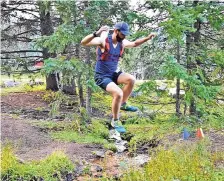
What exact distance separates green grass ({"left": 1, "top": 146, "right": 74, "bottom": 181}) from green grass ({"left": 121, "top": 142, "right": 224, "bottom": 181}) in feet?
3.42

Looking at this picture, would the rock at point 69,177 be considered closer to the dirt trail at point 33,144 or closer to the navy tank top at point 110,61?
the dirt trail at point 33,144

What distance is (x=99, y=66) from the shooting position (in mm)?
5496

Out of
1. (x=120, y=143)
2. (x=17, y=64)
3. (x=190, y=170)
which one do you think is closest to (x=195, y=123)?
(x=120, y=143)

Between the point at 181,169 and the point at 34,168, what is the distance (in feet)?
7.26

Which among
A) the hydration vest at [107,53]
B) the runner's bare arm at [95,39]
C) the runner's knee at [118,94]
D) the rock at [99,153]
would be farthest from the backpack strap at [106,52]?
the rock at [99,153]

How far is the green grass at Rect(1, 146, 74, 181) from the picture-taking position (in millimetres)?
5461

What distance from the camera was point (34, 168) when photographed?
5.70 metres

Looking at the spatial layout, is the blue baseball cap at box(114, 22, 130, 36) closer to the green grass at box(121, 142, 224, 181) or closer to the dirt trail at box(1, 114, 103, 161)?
the green grass at box(121, 142, 224, 181)

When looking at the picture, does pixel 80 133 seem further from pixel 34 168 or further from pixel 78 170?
pixel 34 168

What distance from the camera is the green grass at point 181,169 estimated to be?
5065 millimetres

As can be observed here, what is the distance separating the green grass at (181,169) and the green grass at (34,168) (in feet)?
3.42

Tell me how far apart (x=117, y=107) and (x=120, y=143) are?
117 inches

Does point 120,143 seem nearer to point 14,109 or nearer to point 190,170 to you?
point 190,170

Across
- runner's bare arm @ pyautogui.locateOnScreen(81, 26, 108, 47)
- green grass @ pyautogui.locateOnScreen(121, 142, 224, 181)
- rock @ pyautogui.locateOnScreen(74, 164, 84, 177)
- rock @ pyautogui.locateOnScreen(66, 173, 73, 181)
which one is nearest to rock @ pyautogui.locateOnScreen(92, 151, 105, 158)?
rock @ pyautogui.locateOnScreen(74, 164, 84, 177)
